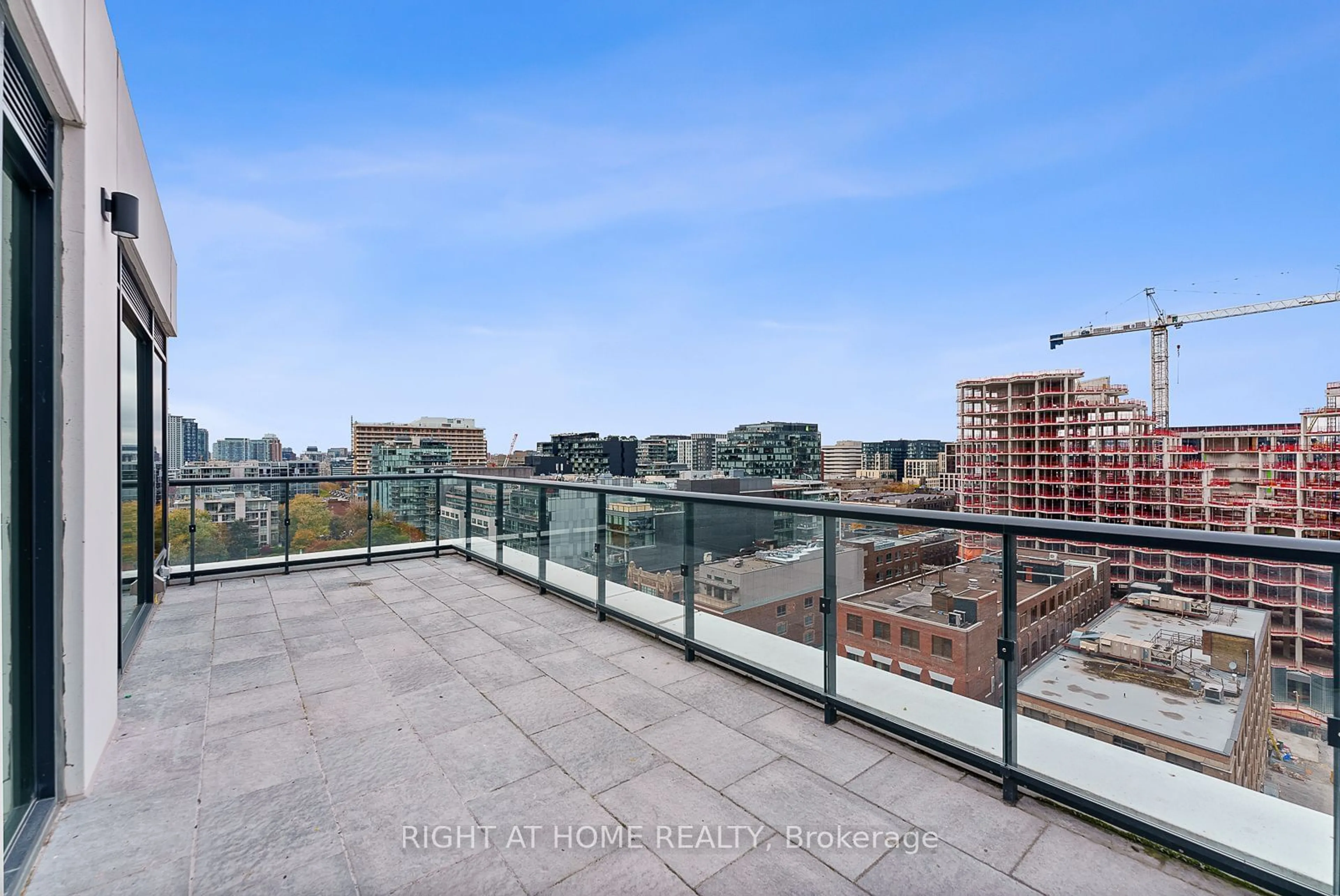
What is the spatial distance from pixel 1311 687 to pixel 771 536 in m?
2.15

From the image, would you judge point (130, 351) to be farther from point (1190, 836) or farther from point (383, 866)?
point (1190, 836)

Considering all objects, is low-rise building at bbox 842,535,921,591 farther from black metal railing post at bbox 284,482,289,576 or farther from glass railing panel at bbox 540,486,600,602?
black metal railing post at bbox 284,482,289,576

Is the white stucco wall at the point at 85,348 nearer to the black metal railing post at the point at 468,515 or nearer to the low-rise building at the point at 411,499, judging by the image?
the black metal railing post at the point at 468,515

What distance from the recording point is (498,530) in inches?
266

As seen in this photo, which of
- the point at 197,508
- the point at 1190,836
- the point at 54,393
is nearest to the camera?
the point at 1190,836

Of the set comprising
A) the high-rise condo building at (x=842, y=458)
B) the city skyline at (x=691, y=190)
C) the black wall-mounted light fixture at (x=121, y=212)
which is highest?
the city skyline at (x=691, y=190)

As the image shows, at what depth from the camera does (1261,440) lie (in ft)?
120

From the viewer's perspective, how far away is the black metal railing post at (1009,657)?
7.59ft

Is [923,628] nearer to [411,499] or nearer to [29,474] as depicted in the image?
[29,474]

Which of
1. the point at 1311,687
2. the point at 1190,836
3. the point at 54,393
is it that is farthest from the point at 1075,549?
the point at 54,393

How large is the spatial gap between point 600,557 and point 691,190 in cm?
3067

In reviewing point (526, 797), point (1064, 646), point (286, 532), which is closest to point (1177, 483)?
point (1064, 646)

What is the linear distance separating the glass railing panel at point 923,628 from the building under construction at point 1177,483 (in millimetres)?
191

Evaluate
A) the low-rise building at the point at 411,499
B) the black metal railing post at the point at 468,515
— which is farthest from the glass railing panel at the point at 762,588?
the low-rise building at the point at 411,499
